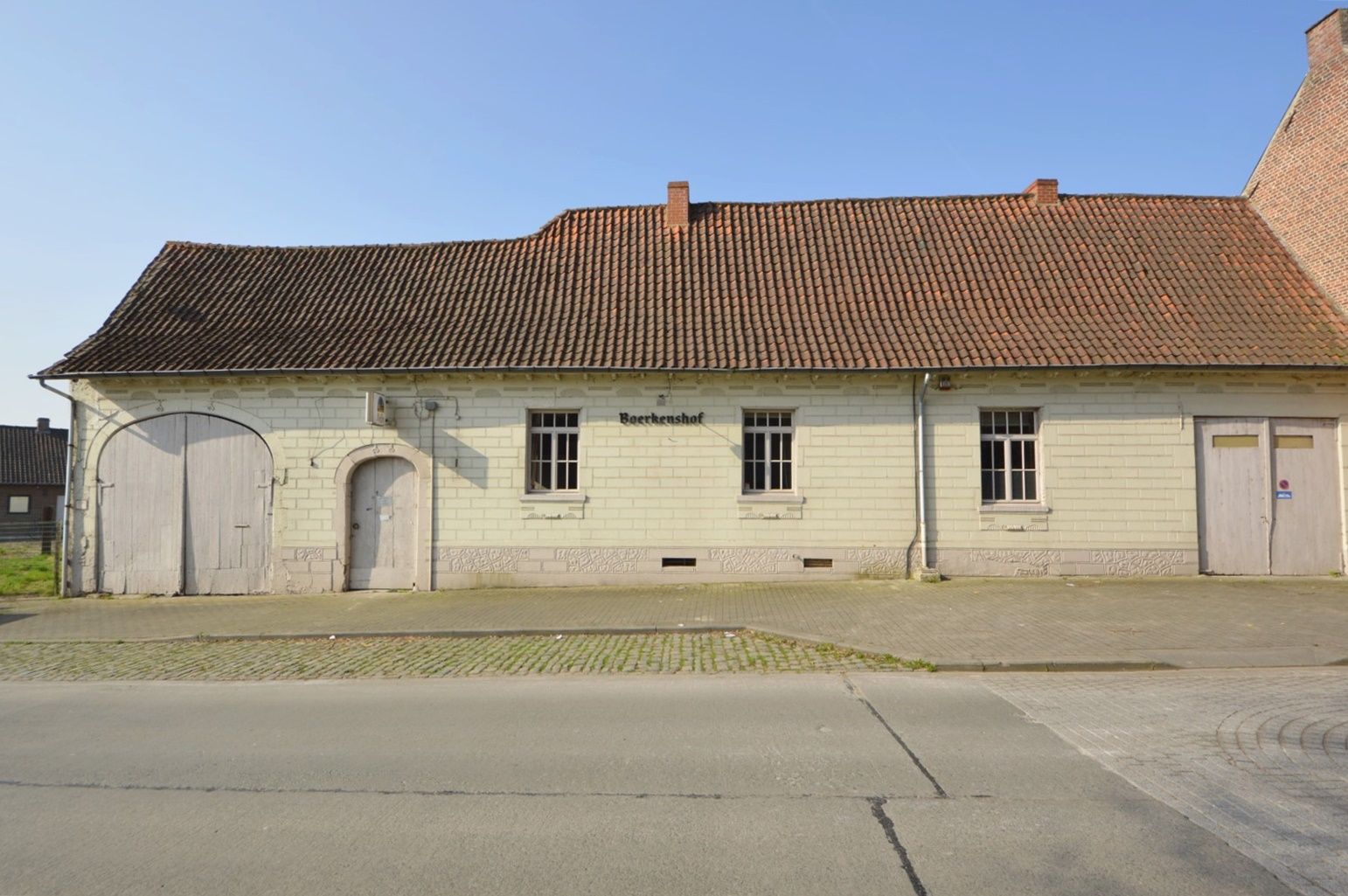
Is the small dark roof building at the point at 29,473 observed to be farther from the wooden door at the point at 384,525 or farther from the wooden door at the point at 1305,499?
the wooden door at the point at 1305,499

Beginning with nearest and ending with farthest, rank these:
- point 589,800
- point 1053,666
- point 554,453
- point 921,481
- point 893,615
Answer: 1. point 589,800
2. point 1053,666
3. point 893,615
4. point 921,481
5. point 554,453

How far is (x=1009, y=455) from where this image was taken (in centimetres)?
1341

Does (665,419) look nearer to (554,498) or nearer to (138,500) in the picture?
(554,498)

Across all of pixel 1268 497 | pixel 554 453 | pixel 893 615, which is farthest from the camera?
pixel 554 453

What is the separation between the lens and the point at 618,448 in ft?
44.7

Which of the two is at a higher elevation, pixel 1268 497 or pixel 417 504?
pixel 1268 497

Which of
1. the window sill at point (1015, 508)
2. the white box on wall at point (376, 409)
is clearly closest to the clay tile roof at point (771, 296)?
the white box on wall at point (376, 409)

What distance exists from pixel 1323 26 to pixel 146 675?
2182 centimetres

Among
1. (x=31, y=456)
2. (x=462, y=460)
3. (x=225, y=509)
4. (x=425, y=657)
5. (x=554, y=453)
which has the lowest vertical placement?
(x=425, y=657)

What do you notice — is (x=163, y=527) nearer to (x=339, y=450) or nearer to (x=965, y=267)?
(x=339, y=450)

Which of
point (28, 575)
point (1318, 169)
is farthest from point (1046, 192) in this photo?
point (28, 575)

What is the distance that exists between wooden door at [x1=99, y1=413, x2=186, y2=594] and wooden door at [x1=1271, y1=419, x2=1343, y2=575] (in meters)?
19.2

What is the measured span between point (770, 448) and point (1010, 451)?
4.11 meters

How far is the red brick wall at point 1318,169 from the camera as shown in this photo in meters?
13.7
